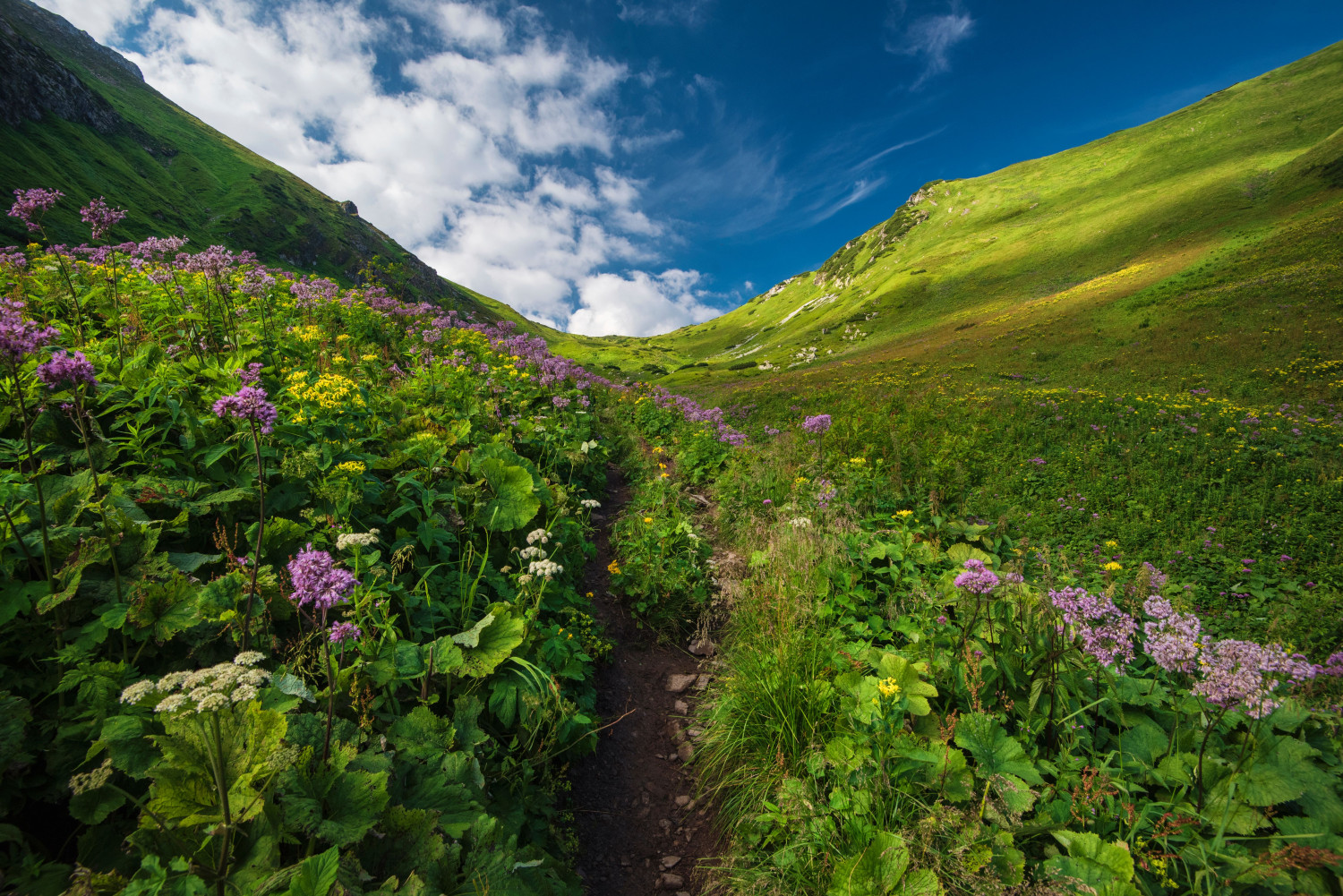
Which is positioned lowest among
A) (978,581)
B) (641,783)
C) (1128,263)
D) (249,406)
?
(641,783)

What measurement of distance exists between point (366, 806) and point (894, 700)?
3.20 meters

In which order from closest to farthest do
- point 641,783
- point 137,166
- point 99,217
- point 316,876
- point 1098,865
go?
point 316,876 → point 1098,865 → point 641,783 → point 99,217 → point 137,166

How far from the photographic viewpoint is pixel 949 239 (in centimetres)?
9462

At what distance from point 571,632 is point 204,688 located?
3304 millimetres

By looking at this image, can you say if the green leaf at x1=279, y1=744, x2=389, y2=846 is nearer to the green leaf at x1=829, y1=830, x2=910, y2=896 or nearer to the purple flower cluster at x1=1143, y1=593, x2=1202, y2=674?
the green leaf at x1=829, y1=830, x2=910, y2=896

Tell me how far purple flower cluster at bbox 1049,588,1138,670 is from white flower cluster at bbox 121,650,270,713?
4.57 metres

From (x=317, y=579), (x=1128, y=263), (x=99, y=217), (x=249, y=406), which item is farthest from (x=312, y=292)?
(x=1128, y=263)

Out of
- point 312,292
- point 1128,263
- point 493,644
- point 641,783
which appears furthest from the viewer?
point 1128,263

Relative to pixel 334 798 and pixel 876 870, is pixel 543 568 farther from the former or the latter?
pixel 876 870

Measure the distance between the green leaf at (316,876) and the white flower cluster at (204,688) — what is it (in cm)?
62

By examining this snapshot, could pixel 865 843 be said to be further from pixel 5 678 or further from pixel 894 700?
pixel 5 678

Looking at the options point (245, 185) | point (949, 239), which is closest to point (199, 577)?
point (949, 239)

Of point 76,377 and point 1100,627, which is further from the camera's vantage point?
point 1100,627

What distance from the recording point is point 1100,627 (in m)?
3.28
